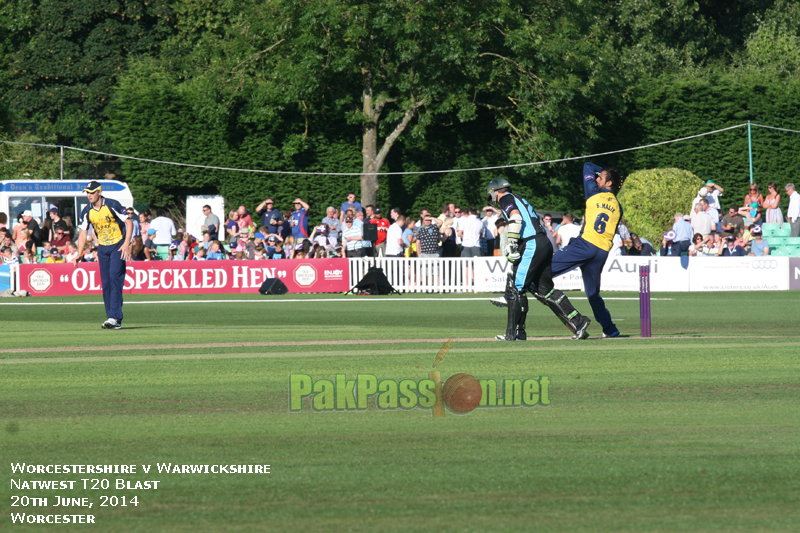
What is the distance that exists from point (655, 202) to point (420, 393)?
27.8 meters

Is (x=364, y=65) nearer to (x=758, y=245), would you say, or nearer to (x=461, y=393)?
(x=758, y=245)

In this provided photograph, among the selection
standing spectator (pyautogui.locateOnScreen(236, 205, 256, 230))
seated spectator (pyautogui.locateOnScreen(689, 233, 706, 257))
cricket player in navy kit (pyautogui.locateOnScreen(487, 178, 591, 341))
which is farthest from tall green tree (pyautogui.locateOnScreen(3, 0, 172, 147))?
cricket player in navy kit (pyautogui.locateOnScreen(487, 178, 591, 341))

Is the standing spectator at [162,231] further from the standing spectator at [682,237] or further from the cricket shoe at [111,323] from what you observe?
the cricket shoe at [111,323]

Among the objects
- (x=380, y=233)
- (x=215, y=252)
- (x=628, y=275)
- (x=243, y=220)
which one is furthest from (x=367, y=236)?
(x=628, y=275)

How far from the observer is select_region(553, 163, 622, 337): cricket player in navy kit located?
37.0 ft

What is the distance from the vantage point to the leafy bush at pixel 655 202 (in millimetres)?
33781

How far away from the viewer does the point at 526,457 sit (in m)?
5.43

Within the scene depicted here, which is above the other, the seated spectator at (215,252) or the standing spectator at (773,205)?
the standing spectator at (773,205)

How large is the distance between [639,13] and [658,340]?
146 feet

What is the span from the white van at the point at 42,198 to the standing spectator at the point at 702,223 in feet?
55.0

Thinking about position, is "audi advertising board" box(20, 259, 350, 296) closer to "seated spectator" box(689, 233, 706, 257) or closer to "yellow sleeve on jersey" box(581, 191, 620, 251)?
"seated spectator" box(689, 233, 706, 257)

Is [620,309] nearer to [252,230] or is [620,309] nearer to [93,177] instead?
[252,230]

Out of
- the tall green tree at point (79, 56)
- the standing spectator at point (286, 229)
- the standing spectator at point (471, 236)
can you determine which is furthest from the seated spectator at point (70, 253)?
the tall green tree at point (79, 56)

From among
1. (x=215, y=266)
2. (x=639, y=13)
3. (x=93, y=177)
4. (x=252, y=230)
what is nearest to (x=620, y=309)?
(x=215, y=266)
